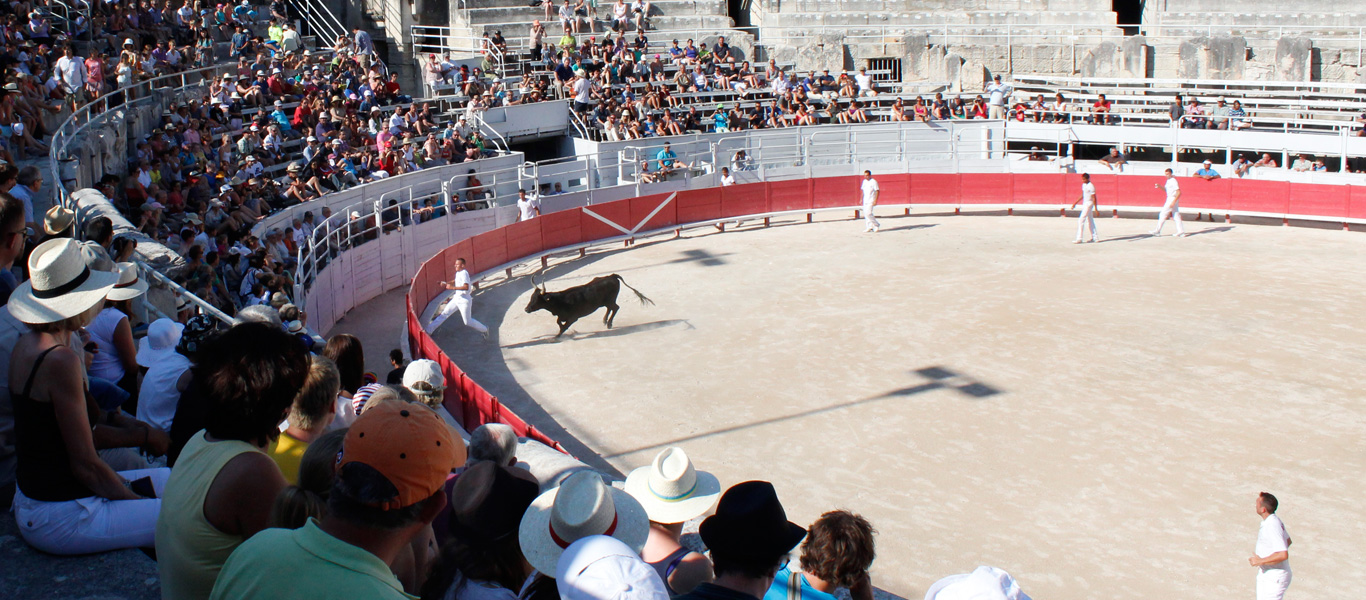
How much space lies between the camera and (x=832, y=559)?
457 cm

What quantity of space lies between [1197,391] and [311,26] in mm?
26166

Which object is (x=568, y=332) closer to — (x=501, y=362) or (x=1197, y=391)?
(x=501, y=362)

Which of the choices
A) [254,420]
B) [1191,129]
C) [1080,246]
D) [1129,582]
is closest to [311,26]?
[1080,246]

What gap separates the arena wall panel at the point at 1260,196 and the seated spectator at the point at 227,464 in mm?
25266

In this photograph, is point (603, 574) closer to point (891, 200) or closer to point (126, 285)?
point (126, 285)

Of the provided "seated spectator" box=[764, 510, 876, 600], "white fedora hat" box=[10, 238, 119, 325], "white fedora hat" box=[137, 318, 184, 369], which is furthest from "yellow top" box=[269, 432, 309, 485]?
"white fedora hat" box=[137, 318, 184, 369]

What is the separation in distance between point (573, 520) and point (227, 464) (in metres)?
1.05

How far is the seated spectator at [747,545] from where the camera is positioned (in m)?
3.57

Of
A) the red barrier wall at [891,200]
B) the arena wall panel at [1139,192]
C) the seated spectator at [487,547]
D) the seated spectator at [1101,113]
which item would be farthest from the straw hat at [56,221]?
the seated spectator at [1101,113]

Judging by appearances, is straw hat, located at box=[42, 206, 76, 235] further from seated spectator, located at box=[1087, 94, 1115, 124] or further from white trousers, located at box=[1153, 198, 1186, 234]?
seated spectator, located at box=[1087, 94, 1115, 124]

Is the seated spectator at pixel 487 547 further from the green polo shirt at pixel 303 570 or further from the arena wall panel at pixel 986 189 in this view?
the arena wall panel at pixel 986 189

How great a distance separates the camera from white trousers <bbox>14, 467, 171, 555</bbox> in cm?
420

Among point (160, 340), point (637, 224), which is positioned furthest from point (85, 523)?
point (637, 224)

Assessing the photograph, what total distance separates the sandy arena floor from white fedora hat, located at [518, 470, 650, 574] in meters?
5.48
